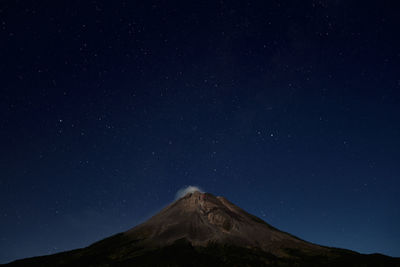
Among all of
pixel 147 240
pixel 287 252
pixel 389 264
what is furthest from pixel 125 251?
pixel 389 264

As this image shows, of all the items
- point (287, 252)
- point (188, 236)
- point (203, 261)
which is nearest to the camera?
point (203, 261)

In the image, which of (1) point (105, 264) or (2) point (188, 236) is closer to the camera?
(1) point (105, 264)

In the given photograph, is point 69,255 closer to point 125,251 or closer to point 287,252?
point 125,251

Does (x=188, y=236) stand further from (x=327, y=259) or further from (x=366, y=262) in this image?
(x=366, y=262)

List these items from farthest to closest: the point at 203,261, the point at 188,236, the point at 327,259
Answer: the point at 188,236, the point at 327,259, the point at 203,261

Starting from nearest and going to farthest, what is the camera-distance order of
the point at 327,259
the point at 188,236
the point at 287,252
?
the point at 327,259 < the point at 287,252 < the point at 188,236

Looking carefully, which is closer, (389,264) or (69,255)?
(389,264)

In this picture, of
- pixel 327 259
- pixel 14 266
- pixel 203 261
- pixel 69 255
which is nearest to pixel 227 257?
pixel 203 261

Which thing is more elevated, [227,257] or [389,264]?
[227,257]

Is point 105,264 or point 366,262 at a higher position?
point 105,264
